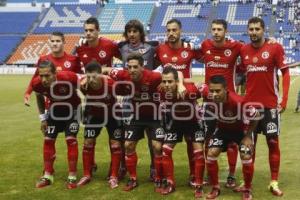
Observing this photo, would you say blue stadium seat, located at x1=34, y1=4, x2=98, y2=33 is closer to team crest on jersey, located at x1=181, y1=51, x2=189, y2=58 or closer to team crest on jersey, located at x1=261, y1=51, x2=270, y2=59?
team crest on jersey, located at x1=181, y1=51, x2=189, y2=58

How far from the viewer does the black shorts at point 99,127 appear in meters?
7.43

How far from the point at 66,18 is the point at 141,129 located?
168 feet

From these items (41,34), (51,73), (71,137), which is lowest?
(71,137)

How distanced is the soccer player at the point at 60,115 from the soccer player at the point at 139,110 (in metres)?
0.77

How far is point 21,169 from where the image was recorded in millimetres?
8508

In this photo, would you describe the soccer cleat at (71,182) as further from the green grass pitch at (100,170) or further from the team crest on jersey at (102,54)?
the team crest on jersey at (102,54)

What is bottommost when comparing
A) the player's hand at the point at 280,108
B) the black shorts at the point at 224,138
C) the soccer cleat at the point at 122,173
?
the soccer cleat at the point at 122,173

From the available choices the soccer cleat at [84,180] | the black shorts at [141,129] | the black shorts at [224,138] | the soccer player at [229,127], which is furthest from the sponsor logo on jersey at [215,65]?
the soccer cleat at [84,180]

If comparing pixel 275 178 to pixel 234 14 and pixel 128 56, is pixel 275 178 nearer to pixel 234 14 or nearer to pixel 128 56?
pixel 128 56

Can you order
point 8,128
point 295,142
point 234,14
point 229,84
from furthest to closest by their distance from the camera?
point 234,14 → point 8,128 → point 295,142 → point 229,84

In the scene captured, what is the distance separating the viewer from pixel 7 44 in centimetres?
5309

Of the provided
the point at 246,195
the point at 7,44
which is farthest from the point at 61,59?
the point at 7,44

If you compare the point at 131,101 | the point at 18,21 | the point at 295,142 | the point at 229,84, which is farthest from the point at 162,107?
the point at 18,21

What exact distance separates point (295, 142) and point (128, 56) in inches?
215
